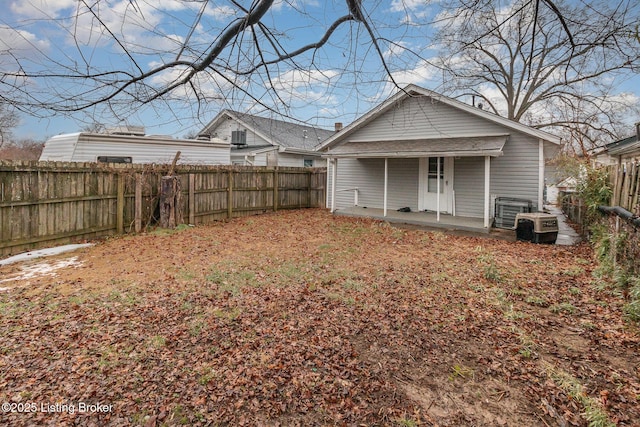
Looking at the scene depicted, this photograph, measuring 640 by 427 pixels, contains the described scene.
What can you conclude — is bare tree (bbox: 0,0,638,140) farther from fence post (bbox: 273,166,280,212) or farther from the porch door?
fence post (bbox: 273,166,280,212)

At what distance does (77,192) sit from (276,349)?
726cm

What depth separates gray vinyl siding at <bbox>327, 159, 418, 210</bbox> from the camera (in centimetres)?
1273

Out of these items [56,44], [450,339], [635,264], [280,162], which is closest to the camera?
[56,44]

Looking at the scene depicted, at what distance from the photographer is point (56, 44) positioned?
231cm

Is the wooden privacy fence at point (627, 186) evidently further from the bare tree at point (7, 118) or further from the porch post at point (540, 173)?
the bare tree at point (7, 118)

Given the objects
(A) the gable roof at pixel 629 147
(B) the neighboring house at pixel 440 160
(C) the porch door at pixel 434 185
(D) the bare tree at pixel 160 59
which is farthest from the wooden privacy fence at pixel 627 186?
(D) the bare tree at pixel 160 59

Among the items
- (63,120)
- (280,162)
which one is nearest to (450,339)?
(63,120)

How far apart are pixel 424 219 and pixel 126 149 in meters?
10.6

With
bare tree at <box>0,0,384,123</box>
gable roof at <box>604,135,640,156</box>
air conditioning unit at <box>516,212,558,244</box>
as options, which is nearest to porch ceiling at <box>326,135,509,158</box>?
air conditioning unit at <box>516,212,558,244</box>

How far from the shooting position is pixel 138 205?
9344mm

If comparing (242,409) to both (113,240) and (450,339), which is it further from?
(113,240)

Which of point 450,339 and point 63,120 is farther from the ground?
point 63,120

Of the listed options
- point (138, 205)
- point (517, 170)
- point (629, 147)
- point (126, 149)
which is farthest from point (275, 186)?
point (629, 147)

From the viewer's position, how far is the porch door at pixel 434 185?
11805mm
